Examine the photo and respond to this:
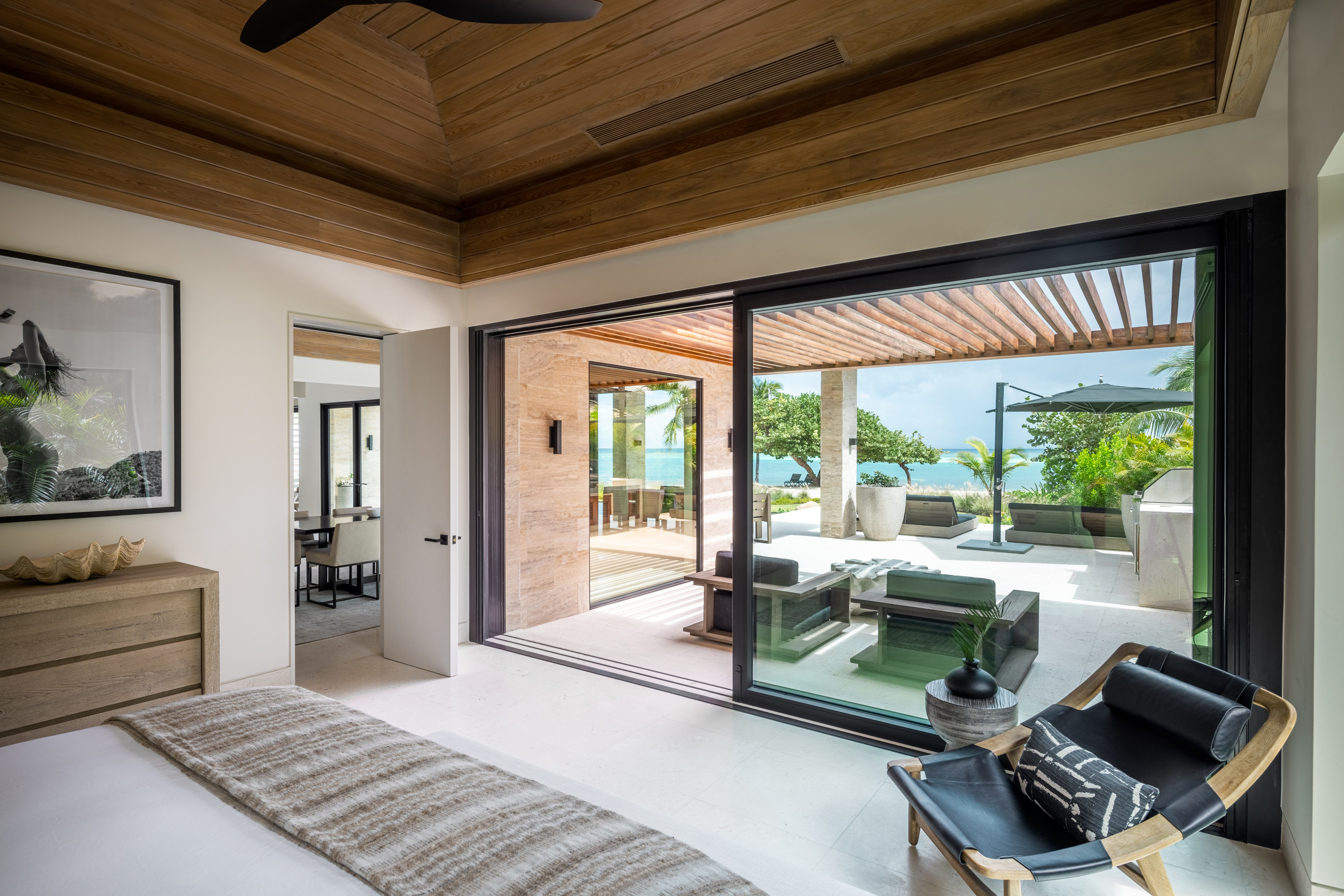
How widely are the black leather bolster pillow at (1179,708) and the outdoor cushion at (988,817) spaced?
1.43 ft

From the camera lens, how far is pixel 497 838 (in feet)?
4.34

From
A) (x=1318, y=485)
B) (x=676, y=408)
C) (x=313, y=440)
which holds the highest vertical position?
(x=676, y=408)

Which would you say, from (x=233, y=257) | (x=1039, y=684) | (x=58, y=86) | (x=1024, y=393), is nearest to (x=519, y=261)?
(x=233, y=257)

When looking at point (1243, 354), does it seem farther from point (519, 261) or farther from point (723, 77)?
point (519, 261)

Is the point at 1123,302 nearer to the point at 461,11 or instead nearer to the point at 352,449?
the point at 461,11

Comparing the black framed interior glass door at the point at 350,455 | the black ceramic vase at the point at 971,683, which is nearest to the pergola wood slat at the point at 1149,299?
the black ceramic vase at the point at 971,683

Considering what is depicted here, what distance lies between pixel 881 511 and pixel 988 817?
1.51m

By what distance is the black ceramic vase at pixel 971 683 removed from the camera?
262 centimetres

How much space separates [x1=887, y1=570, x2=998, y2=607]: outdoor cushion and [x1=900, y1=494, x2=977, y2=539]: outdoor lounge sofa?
0.18 meters

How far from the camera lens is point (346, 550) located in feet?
19.0

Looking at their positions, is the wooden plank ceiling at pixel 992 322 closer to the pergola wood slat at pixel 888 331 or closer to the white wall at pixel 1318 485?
the pergola wood slat at pixel 888 331

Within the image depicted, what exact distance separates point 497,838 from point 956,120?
2.96 metres

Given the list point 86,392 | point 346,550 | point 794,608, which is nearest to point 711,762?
point 794,608

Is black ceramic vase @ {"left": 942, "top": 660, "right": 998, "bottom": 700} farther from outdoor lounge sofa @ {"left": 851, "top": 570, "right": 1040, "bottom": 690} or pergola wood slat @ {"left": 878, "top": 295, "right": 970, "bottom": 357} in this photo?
pergola wood slat @ {"left": 878, "top": 295, "right": 970, "bottom": 357}
